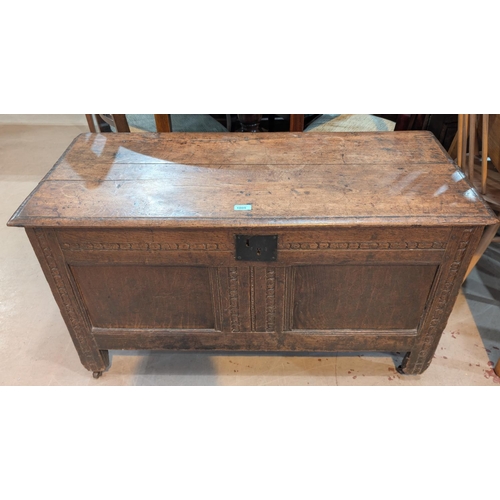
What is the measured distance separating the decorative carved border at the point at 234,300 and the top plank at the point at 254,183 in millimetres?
223

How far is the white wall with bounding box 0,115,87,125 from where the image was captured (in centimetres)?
383

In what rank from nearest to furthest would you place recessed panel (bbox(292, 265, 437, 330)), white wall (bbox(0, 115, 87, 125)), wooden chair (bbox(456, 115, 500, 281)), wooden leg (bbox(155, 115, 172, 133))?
recessed panel (bbox(292, 265, 437, 330))
wooden chair (bbox(456, 115, 500, 281))
wooden leg (bbox(155, 115, 172, 133))
white wall (bbox(0, 115, 87, 125))

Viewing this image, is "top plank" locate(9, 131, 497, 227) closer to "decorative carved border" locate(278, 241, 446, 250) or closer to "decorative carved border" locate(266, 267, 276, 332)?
"decorative carved border" locate(278, 241, 446, 250)

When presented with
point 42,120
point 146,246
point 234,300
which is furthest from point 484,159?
point 42,120

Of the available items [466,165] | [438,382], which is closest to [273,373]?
[438,382]

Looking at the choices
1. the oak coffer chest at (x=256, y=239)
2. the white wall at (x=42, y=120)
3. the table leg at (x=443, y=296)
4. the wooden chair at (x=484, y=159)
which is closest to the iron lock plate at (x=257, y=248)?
the oak coffer chest at (x=256, y=239)

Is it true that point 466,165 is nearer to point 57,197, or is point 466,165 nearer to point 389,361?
point 389,361

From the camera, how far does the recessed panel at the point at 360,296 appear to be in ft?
4.57

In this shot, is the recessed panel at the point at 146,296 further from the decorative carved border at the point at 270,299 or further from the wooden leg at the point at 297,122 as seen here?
the wooden leg at the point at 297,122

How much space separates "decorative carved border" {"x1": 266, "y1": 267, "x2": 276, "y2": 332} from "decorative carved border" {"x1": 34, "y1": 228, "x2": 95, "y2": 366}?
70 cm

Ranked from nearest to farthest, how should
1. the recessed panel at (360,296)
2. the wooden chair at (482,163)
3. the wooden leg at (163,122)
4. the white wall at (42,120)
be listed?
the recessed panel at (360,296) < the wooden chair at (482,163) < the wooden leg at (163,122) < the white wall at (42,120)

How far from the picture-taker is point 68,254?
4.45 ft

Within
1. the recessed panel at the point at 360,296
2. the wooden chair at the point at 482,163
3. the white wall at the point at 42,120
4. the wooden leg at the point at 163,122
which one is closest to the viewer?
the recessed panel at the point at 360,296

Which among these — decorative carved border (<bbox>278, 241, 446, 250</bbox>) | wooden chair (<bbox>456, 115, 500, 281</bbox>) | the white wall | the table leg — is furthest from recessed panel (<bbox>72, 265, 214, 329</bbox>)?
the white wall
